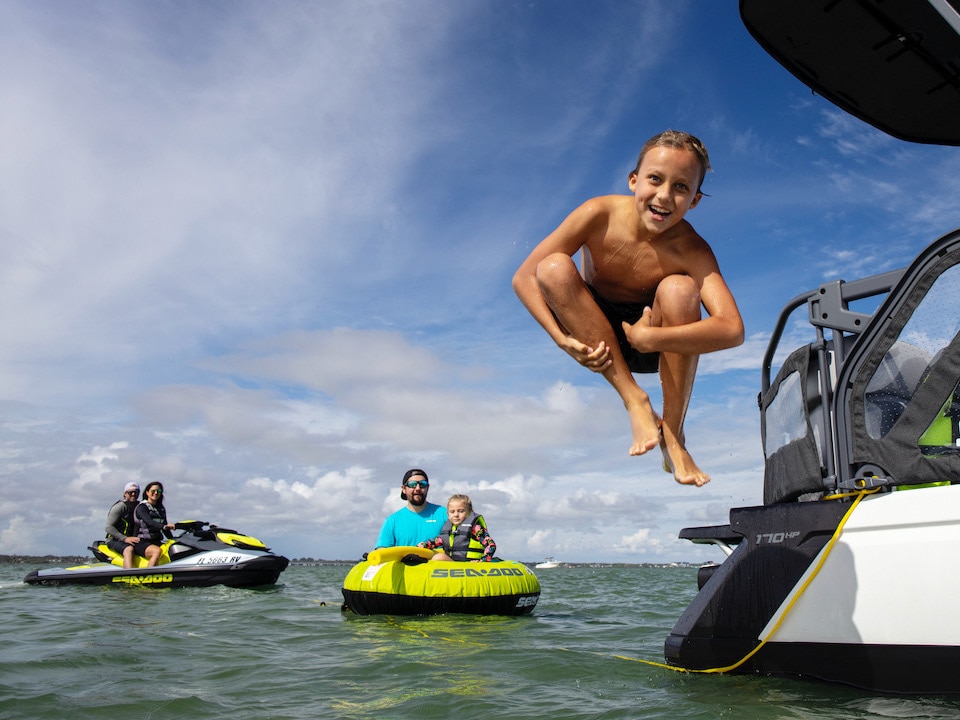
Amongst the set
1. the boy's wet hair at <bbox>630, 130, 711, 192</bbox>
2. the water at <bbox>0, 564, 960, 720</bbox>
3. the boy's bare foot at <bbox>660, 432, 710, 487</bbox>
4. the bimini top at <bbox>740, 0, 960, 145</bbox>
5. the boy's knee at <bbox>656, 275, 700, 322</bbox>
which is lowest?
the water at <bbox>0, 564, 960, 720</bbox>

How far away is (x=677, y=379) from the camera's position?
8.59 ft

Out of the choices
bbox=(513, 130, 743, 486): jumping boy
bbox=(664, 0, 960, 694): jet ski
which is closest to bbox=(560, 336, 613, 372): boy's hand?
bbox=(513, 130, 743, 486): jumping boy

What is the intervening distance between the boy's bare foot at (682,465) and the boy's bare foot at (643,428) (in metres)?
0.14

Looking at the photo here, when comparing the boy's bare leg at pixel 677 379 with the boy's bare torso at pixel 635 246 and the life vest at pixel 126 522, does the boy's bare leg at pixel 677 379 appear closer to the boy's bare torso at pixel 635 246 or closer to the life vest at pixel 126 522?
the boy's bare torso at pixel 635 246

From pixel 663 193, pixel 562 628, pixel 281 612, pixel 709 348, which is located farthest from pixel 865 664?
pixel 281 612

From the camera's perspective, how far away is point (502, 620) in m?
11.7

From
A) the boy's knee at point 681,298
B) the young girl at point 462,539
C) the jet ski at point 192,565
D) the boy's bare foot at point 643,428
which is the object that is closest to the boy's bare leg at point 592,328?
the boy's bare foot at point 643,428

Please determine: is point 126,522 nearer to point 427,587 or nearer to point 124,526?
point 124,526

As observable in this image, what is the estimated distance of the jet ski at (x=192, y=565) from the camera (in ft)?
58.9

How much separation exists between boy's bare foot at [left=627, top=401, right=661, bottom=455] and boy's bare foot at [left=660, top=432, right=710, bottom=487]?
139mm

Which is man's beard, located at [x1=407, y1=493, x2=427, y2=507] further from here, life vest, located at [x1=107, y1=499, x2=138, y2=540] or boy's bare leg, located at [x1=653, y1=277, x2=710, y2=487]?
boy's bare leg, located at [x1=653, y1=277, x2=710, y2=487]

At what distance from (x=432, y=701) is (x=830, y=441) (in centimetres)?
308

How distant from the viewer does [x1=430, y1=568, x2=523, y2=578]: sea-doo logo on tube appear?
1191cm

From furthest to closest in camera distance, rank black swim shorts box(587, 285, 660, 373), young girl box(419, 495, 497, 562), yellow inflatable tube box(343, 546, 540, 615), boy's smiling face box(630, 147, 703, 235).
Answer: young girl box(419, 495, 497, 562)
yellow inflatable tube box(343, 546, 540, 615)
black swim shorts box(587, 285, 660, 373)
boy's smiling face box(630, 147, 703, 235)
